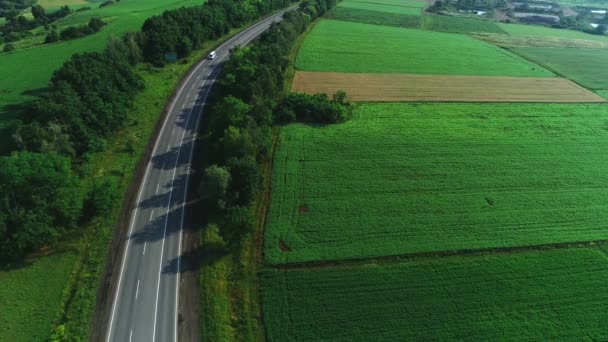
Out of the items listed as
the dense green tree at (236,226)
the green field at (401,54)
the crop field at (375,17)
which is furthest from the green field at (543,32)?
the dense green tree at (236,226)

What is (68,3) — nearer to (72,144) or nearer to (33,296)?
(72,144)

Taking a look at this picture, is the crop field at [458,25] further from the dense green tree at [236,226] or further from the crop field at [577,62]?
the dense green tree at [236,226]

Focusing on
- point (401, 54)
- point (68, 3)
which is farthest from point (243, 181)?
point (68, 3)

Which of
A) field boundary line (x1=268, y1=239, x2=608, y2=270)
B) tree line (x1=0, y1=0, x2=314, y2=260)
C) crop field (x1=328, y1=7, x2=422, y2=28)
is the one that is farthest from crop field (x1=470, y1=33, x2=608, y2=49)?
tree line (x1=0, y1=0, x2=314, y2=260)

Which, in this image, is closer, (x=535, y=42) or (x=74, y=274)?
(x=74, y=274)

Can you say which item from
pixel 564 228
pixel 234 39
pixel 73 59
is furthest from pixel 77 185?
pixel 234 39

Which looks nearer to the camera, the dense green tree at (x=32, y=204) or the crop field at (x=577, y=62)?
the dense green tree at (x=32, y=204)
